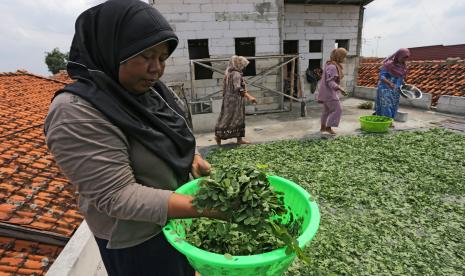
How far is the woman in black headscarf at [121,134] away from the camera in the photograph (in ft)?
3.24

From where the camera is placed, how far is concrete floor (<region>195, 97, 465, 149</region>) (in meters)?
7.12

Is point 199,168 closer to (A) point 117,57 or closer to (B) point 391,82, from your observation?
(A) point 117,57

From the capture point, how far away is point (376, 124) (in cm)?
658

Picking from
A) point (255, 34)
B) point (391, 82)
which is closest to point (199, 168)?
point (391, 82)

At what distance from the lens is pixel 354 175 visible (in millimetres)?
4559

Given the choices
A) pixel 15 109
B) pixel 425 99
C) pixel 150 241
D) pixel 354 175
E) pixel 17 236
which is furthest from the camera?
pixel 425 99

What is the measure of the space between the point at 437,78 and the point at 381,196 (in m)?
8.58

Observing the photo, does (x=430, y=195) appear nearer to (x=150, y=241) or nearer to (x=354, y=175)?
(x=354, y=175)

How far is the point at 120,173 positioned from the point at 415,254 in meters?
3.09

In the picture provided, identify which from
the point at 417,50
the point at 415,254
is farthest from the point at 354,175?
the point at 417,50

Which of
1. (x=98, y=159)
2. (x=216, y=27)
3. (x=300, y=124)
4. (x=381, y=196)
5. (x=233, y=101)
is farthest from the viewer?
(x=216, y=27)

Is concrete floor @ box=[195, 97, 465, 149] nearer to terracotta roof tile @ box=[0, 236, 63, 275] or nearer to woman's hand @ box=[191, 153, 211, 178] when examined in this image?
terracotta roof tile @ box=[0, 236, 63, 275]

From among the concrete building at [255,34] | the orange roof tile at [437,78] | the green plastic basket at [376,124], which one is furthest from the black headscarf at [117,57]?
the orange roof tile at [437,78]

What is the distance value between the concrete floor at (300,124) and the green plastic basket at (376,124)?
0.34 meters
